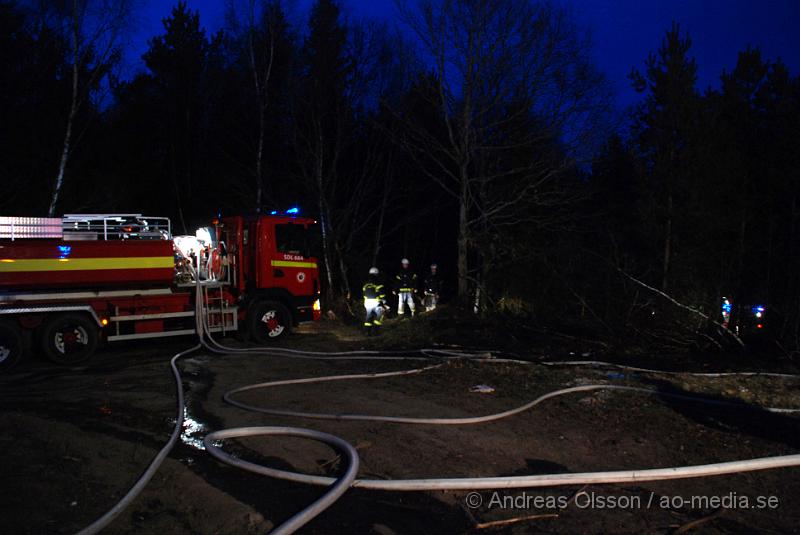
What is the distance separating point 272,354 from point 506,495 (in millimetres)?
7031

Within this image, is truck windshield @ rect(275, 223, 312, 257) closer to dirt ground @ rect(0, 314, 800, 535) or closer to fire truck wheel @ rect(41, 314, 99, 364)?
fire truck wheel @ rect(41, 314, 99, 364)

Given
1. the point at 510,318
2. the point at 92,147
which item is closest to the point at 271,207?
the point at 92,147

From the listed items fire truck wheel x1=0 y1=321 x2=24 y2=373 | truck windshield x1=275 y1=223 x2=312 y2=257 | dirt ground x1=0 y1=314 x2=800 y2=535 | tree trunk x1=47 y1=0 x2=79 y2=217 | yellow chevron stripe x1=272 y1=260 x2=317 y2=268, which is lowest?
dirt ground x1=0 y1=314 x2=800 y2=535

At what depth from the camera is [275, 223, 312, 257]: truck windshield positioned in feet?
40.2

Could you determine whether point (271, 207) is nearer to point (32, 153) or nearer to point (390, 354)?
point (32, 153)

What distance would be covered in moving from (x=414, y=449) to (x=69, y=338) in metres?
7.47

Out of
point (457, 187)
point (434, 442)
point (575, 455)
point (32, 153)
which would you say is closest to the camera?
point (575, 455)

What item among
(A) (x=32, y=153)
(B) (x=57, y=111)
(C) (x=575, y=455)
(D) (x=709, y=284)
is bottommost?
(C) (x=575, y=455)

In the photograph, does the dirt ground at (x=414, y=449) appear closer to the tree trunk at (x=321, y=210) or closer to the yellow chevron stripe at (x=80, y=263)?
the yellow chevron stripe at (x=80, y=263)

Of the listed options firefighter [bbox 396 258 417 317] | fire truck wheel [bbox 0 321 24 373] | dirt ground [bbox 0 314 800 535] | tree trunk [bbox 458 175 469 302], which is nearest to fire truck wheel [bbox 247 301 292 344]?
dirt ground [bbox 0 314 800 535]

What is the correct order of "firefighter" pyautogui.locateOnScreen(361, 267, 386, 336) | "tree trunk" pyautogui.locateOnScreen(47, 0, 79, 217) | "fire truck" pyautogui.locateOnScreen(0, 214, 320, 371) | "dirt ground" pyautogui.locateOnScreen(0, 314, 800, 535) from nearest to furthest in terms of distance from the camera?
"dirt ground" pyautogui.locateOnScreen(0, 314, 800, 535) → "fire truck" pyautogui.locateOnScreen(0, 214, 320, 371) → "firefighter" pyautogui.locateOnScreen(361, 267, 386, 336) → "tree trunk" pyautogui.locateOnScreen(47, 0, 79, 217)

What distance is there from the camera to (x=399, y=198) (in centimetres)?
2280

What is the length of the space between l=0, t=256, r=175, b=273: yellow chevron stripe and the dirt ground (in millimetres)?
1818

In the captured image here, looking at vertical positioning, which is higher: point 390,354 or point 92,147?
point 92,147
